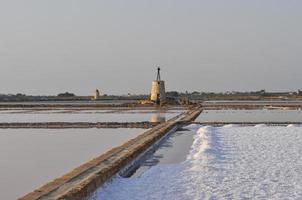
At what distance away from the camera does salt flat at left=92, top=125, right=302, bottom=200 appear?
4.85 m

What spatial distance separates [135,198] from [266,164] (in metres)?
2.61

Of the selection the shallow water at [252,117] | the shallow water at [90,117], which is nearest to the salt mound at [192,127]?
the shallow water at [252,117]

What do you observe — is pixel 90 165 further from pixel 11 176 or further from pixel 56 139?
pixel 56 139

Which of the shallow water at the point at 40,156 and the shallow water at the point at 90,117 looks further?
the shallow water at the point at 90,117

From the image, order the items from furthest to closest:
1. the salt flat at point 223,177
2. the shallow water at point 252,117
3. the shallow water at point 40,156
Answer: the shallow water at point 252,117, the shallow water at point 40,156, the salt flat at point 223,177

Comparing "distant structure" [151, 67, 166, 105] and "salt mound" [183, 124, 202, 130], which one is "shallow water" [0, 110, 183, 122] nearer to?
"salt mound" [183, 124, 202, 130]

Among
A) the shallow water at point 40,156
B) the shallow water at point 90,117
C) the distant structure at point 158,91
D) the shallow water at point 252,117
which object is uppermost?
the distant structure at point 158,91

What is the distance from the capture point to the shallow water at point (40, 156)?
5355 millimetres

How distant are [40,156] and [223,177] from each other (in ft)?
9.92

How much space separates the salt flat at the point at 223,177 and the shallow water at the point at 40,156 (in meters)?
0.86

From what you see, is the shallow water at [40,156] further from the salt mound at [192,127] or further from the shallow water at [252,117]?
the shallow water at [252,117]

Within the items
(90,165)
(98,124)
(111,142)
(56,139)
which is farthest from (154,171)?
(98,124)

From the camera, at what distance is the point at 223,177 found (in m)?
5.72

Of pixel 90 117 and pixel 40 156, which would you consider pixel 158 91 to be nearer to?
pixel 90 117
